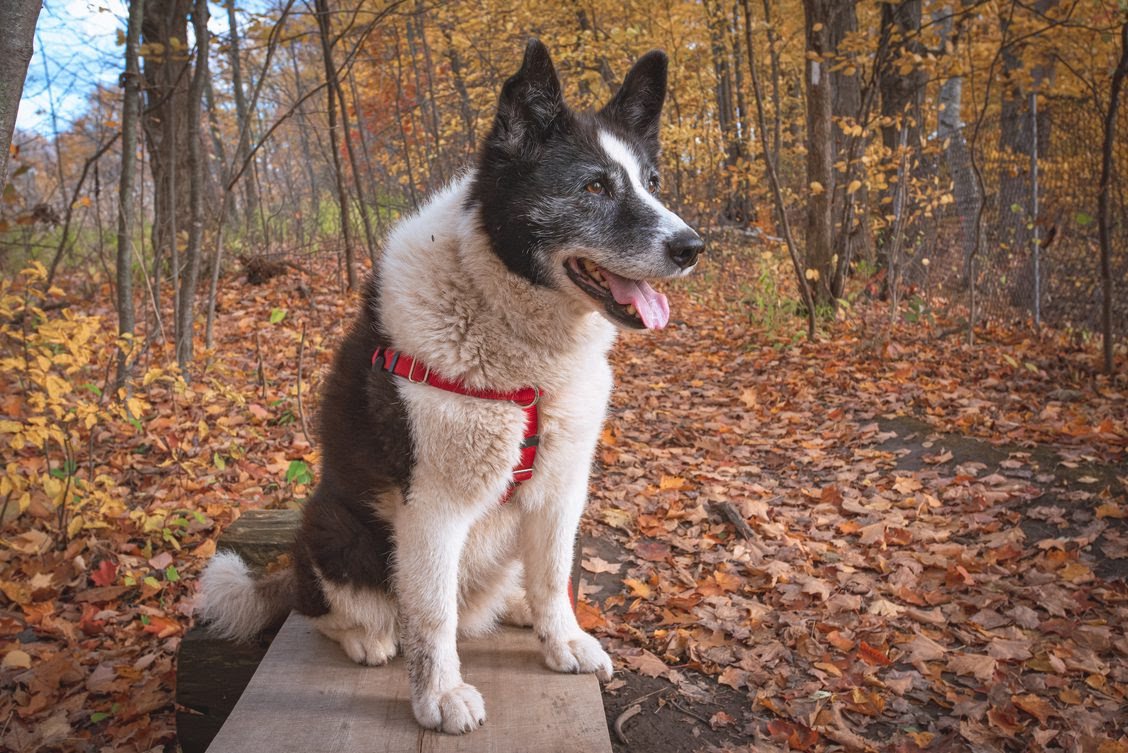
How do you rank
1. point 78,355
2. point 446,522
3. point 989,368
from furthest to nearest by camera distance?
point 989,368 → point 78,355 → point 446,522

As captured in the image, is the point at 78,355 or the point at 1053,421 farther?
the point at 1053,421

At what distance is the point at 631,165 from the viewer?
7.70 feet

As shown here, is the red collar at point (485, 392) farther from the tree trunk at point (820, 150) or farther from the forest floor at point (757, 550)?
the tree trunk at point (820, 150)

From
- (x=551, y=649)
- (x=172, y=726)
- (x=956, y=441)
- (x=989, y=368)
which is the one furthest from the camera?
(x=989, y=368)

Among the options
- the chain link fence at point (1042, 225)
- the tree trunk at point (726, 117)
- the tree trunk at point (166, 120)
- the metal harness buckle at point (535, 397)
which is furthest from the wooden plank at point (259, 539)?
the tree trunk at point (726, 117)

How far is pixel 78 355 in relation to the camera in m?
3.59

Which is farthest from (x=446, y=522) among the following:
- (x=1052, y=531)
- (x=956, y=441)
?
(x=956, y=441)

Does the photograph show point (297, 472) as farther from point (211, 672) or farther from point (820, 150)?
point (820, 150)

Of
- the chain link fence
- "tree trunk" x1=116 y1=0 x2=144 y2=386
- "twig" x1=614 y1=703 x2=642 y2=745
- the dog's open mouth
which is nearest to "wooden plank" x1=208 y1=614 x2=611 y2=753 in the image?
"twig" x1=614 y1=703 x2=642 y2=745

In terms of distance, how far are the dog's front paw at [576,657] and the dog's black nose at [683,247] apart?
1231mm

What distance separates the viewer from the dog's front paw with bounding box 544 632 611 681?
93.0 inches

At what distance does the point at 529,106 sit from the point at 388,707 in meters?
1.81

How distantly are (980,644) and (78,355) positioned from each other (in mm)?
4287

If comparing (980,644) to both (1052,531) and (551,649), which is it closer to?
(1052,531)
